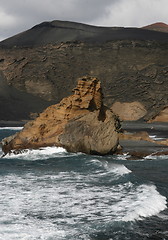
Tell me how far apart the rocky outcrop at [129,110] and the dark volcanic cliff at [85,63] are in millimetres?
7470

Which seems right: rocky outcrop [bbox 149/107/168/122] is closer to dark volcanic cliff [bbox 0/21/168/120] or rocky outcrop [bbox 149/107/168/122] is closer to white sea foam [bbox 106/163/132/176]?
dark volcanic cliff [bbox 0/21/168/120]

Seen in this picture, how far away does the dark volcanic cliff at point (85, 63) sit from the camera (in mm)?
144250

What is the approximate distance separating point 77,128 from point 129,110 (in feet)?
307

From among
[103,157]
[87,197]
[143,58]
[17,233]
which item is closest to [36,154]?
[103,157]

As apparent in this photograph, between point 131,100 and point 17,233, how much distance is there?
124 meters

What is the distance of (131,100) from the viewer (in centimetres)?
13488

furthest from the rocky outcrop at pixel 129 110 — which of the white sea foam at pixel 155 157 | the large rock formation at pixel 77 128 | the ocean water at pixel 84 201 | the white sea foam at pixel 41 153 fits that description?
the ocean water at pixel 84 201

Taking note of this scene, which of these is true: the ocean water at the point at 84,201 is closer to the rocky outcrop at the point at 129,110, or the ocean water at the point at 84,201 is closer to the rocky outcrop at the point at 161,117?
the rocky outcrop at the point at 161,117

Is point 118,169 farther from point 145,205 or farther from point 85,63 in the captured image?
point 85,63

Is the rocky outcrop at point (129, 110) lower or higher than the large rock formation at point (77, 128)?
lower

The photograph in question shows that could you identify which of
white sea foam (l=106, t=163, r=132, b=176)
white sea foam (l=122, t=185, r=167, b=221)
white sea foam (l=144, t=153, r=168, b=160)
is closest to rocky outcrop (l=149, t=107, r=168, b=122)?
white sea foam (l=144, t=153, r=168, b=160)

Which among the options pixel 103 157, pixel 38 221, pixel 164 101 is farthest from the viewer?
pixel 164 101

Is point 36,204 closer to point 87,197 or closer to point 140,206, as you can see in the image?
point 87,197

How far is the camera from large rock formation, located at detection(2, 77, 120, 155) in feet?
114
